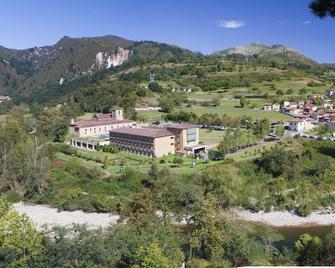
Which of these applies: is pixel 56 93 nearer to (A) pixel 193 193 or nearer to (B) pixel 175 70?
(B) pixel 175 70

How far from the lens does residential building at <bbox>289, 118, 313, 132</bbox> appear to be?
46188 mm

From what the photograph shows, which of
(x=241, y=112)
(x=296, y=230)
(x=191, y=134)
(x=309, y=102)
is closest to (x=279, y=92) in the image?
(x=309, y=102)

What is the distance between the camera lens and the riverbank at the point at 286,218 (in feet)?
87.6

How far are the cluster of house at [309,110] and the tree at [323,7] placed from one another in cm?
3941

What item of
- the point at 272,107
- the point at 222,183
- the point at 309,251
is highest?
the point at 272,107

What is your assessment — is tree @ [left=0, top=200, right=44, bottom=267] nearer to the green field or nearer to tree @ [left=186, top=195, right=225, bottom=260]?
tree @ [left=186, top=195, right=225, bottom=260]

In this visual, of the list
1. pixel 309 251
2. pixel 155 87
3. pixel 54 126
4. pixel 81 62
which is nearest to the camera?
pixel 309 251

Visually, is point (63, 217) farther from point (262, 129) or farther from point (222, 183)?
point (262, 129)

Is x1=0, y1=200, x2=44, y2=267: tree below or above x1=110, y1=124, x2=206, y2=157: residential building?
above

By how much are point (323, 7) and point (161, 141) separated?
3057cm

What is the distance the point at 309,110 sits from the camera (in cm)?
5488

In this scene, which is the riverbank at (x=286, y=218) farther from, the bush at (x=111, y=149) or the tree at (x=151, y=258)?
the bush at (x=111, y=149)

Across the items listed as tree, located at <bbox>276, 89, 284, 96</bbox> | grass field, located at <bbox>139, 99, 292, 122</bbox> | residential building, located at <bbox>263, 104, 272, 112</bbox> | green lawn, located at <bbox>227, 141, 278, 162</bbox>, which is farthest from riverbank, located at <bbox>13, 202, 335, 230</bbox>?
tree, located at <bbox>276, 89, 284, 96</bbox>

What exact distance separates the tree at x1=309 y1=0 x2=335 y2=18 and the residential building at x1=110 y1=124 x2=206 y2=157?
29.8 m
